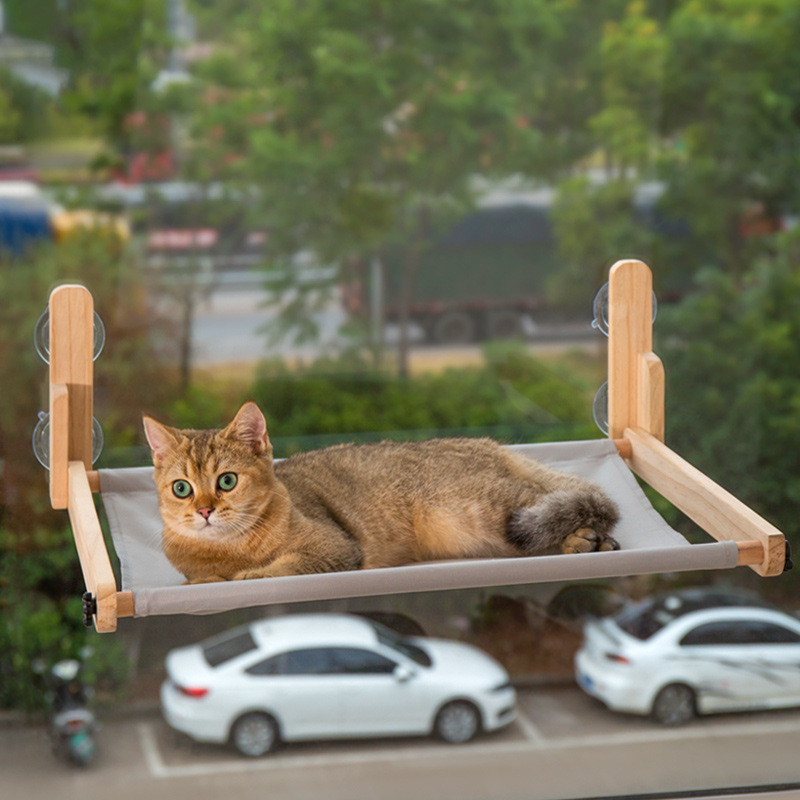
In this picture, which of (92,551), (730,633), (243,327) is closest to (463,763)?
(730,633)

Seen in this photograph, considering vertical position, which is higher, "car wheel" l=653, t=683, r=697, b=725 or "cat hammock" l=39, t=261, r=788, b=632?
"cat hammock" l=39, t=261, r=788, b=632

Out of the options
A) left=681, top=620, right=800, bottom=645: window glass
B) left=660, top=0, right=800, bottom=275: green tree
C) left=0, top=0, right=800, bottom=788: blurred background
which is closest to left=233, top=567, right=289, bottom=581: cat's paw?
left=0, top=0, right=800, bottom=788: blurred background

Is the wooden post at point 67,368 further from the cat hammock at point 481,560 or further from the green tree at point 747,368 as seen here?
the green tree at point 747,368

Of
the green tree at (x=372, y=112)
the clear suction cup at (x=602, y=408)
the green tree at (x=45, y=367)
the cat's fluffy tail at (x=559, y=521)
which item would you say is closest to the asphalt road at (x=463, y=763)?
the green tree at (x=45, y=367)

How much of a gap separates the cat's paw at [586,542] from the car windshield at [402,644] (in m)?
1.75

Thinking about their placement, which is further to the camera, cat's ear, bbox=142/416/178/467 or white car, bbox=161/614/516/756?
white car, bbox=161/614/516/756

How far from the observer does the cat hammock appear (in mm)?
1024

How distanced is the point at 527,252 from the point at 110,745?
5.96 feet

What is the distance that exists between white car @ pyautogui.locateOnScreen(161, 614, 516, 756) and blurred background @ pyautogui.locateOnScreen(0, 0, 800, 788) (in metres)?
0.08

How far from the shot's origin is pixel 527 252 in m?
2.79

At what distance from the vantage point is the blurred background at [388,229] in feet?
8.32

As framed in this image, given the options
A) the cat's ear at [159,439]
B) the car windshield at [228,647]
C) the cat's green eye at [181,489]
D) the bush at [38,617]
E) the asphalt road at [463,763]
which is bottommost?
the asphalt road at [463,763]

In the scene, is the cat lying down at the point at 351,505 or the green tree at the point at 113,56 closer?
the cat lying down at the point at 351,505

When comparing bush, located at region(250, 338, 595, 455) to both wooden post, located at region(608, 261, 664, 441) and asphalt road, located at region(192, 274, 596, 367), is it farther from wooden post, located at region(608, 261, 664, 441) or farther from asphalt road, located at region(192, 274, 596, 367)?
wooden post, located at region(608, 261, 664, 441)
